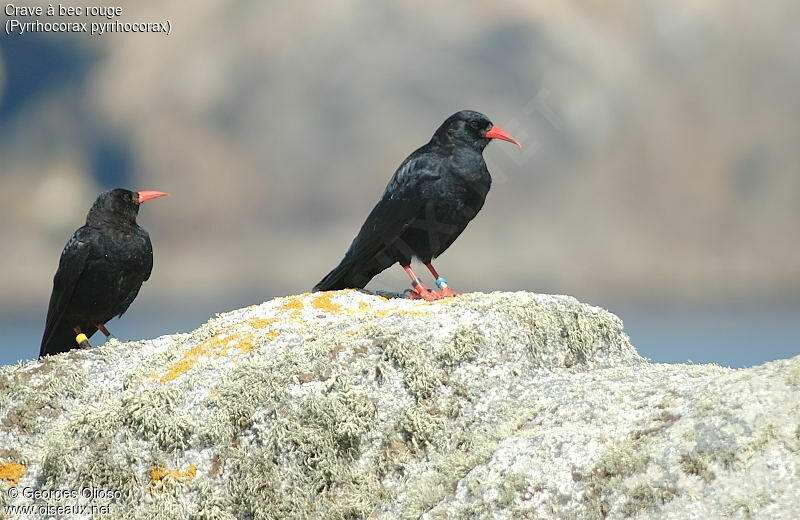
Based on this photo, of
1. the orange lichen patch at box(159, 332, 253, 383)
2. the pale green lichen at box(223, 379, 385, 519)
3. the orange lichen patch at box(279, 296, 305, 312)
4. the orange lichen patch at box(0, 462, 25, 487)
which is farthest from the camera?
the orange lichen patch at box(279, 296, 305, 312)

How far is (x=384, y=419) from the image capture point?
223 inches

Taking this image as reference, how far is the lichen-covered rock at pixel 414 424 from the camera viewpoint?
4410 mm

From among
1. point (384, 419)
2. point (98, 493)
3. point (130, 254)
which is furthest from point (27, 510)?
point (130, 254)

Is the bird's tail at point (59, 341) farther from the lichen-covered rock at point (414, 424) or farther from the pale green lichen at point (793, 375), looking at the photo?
the pale green lichen at point (793, 375)

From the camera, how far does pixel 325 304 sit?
7.71 metres

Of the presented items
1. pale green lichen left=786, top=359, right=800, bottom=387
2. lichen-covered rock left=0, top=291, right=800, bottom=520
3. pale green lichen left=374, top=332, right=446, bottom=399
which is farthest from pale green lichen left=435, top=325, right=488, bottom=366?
pale green lichen left=786, top=359, right=800, bottom=387

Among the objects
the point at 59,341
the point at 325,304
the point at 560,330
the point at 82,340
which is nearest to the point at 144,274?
the point at 82,340

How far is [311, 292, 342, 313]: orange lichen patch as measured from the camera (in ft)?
25.0

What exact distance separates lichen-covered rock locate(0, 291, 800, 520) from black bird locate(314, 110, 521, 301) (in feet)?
4.29

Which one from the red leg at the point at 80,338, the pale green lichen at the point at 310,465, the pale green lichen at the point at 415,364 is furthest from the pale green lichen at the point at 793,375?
the red leg at the point at 80,338

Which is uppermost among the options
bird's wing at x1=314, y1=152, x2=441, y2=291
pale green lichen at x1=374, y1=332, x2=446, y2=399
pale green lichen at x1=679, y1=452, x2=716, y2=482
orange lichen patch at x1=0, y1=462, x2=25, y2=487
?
bird's wing at x1=314, y1=152, x2=441, y2=291

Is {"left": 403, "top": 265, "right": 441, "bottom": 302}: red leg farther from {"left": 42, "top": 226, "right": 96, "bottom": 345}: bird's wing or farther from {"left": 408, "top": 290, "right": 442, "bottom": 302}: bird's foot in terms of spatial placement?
{"left": 42, "top": 226, "right": 96, "bottom": 345}: bird's wing

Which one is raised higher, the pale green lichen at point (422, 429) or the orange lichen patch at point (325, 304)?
the orange lichen patch at point (325, 304)

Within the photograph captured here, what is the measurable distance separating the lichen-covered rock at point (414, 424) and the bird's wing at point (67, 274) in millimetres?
1939
